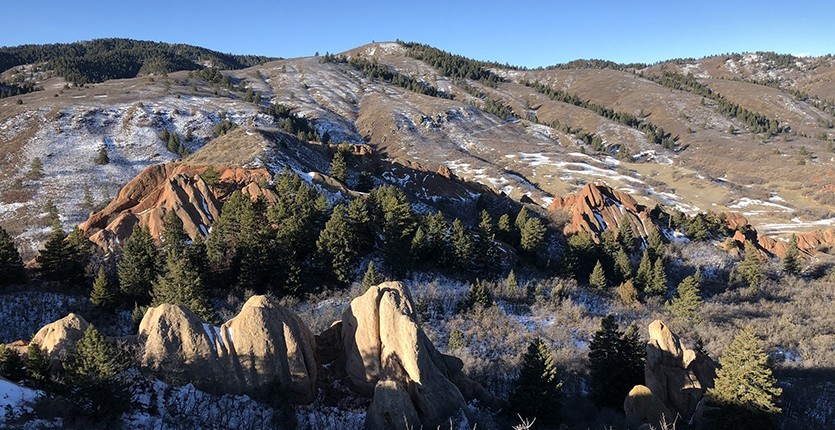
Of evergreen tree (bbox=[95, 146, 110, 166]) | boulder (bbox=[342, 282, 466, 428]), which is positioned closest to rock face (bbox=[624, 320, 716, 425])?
boulder (bbox=[342, 282, 466, 428])

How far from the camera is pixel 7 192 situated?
212ft

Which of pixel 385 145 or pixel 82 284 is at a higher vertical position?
pixel 385 145

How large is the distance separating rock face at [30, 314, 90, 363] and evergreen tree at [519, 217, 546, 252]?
137 ft

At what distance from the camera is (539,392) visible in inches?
871

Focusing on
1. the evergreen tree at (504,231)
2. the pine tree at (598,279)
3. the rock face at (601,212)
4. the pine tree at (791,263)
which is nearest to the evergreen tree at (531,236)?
the evergreen tree at (504,231)

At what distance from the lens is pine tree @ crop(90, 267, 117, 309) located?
30797 millimetres

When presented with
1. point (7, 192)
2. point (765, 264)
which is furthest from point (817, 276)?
point (7, 192)

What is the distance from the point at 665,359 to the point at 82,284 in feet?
129

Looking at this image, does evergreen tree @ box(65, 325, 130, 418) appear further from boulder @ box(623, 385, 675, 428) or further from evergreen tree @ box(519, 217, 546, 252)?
evergreen tree @ box(519, 217, 546, 252)

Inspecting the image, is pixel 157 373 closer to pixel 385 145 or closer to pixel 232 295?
pixel 232 295

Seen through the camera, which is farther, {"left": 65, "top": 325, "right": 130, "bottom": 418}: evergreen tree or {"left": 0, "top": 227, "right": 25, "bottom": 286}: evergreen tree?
{"left": 0, "top": 227, "right": 25, "bottom": 286}: evergreen tree

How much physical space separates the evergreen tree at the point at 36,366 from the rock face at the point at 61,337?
761mm

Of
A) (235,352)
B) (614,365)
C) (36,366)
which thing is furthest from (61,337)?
(614,365)

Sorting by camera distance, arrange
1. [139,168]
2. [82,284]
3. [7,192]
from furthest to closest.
→ [139,168] < [7,192] < [82,284]
